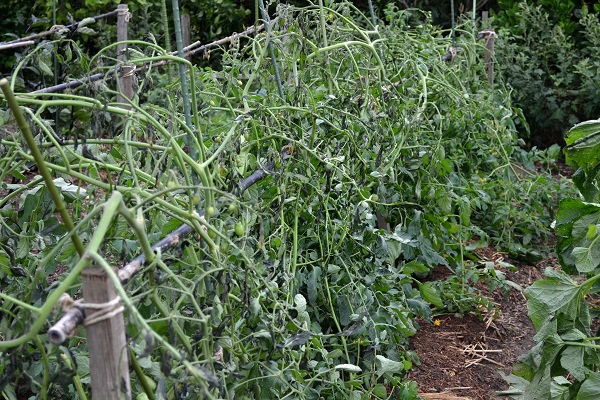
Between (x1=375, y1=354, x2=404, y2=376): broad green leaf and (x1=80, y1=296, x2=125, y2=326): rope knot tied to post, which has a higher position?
(x1=80, y1=296, x2=125, y2=326): rope knot tied to post

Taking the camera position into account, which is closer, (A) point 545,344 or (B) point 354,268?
(A) point 545,344

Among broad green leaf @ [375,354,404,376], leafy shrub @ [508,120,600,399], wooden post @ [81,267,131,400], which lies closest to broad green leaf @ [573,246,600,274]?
leafy shrub @ [508,120,600,399]

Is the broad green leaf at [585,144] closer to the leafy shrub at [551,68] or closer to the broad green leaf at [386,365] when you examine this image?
the broad green leaf at [386,365]

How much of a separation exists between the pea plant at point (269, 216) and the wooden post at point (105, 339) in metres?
0.05

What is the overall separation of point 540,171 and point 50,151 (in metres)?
4.97

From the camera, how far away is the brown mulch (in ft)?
11.7

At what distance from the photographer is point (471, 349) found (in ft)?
12.7

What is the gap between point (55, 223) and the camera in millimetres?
2434

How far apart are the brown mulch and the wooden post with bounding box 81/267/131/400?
2.11 metres

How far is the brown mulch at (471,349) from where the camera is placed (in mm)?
3557

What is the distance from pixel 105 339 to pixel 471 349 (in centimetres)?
265

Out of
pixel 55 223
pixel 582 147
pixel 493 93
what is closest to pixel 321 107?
pixel 582 147

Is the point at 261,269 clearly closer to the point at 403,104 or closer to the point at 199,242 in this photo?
the point at 199,242

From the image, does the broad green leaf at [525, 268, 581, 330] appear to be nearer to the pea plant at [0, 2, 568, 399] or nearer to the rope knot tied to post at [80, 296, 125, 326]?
the pea plant at [0, 2, 568, 399]
